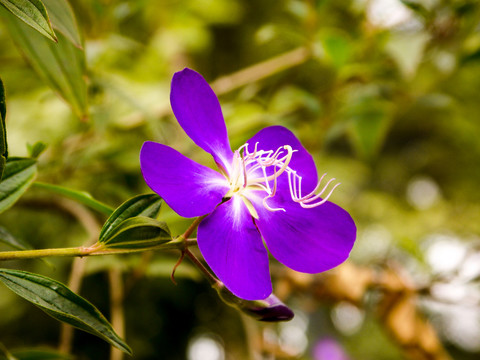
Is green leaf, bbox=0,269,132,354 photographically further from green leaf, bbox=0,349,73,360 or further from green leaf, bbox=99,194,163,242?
green leaf, bbox=0,349,73,360

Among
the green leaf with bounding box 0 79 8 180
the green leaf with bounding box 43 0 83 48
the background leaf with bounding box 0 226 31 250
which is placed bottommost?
the background leaf with bounding box 0 226 31 250

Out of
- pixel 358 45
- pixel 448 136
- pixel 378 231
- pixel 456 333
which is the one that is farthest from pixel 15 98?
pixel 456 333

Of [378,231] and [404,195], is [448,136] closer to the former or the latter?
[404,195]

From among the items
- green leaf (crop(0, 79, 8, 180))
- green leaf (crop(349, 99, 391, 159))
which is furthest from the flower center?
green leaf (crop(349, 99, 391, 159))

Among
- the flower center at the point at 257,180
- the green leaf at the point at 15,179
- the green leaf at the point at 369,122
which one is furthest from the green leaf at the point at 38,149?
the green leaf at the point at 369,122

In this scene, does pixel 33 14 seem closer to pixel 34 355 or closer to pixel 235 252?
pixel 235 252

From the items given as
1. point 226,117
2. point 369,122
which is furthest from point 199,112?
point 369,122

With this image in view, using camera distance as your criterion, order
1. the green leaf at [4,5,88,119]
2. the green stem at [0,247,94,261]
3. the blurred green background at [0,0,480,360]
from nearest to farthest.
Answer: the green stem at [0,247,94,261] < the green leaf at [4,5,88,119] < the blurred green background at [0,0,480,360]
